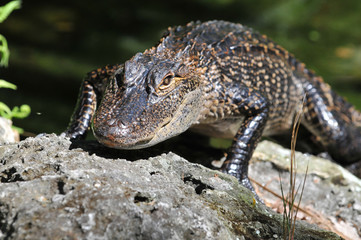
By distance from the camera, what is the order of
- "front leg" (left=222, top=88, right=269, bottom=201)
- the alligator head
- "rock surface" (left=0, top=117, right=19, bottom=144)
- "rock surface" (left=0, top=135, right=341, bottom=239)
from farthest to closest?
"front leg" (left=222, top=88, right=269, bottom=201)
"rock surface" (left=0, top=117, right=19, bottom=144)
the alligator head
"rock surface" (left=0, top=135, right=341, bottom=239)

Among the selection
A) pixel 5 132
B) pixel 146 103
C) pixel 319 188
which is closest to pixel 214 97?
pixel 146 103

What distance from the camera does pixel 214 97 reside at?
4391 mm

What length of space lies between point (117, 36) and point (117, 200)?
341 inches

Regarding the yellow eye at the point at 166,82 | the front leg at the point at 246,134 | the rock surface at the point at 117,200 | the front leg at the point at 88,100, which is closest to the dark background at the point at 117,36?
the front leg at the point at 88,100

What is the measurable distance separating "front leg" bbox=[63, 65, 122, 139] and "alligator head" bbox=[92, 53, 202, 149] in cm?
Answer: 70

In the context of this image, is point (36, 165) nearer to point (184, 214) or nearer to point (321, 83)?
point (184, 214)

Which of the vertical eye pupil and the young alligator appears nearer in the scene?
the young alligator

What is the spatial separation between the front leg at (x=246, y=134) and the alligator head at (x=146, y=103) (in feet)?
1.75

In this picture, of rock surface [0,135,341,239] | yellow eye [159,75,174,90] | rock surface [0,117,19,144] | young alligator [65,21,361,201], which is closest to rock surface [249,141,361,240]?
young alligator [65,21,361,201]

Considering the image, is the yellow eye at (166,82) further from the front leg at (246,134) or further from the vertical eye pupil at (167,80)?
the front leg at (246,134)

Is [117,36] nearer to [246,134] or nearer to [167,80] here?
[246,134]

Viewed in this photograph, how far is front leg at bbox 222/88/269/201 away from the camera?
4.14 meters

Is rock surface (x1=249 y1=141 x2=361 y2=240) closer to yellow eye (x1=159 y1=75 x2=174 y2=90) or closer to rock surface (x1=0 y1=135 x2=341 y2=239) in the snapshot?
rock surface (x1=0 y1=135 x2=341 y2=239)

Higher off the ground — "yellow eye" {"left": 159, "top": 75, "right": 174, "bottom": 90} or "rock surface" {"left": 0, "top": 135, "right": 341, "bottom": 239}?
"yellow eye" {"left": 159, "top": 75, "right": 174, "bottom": 90}
